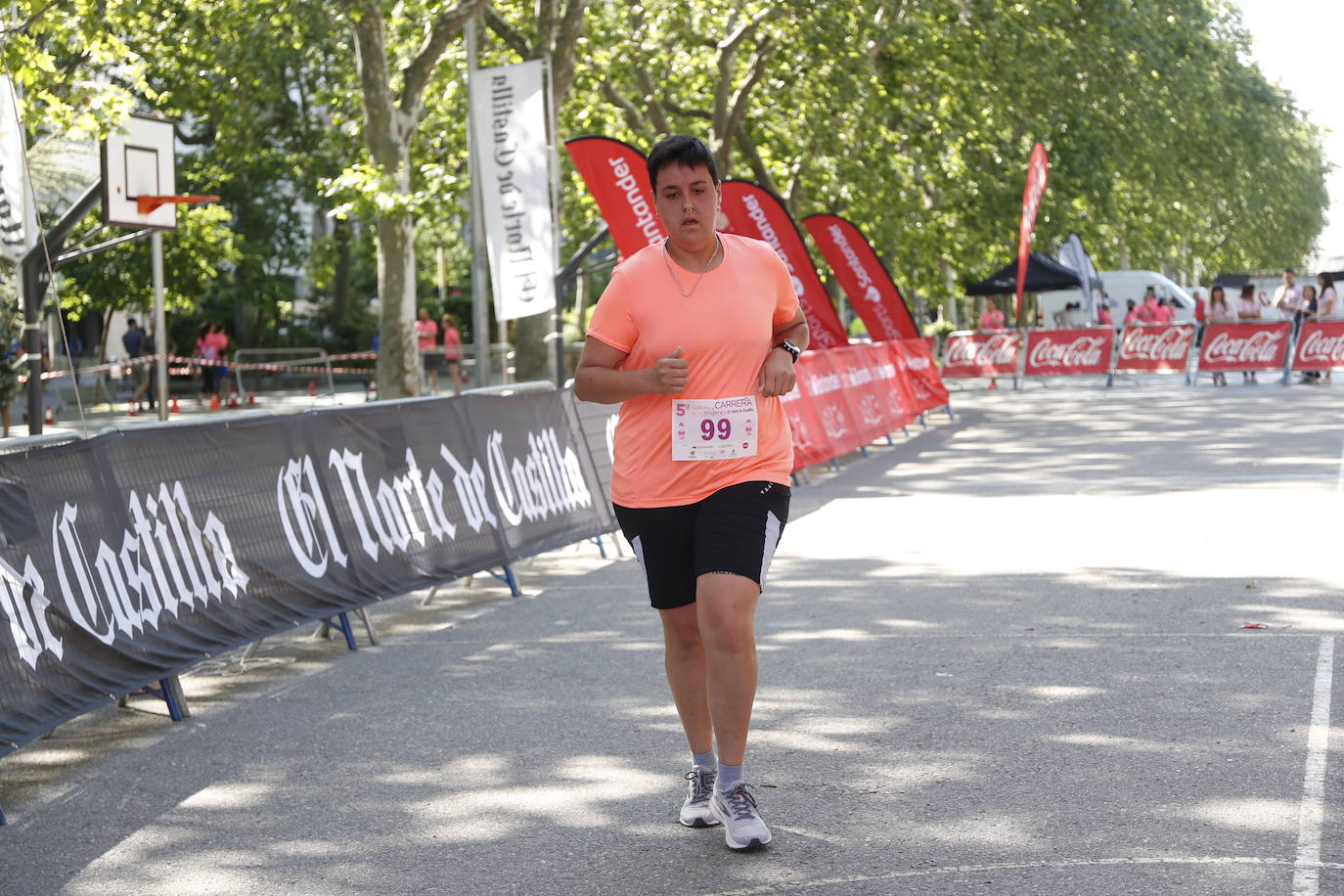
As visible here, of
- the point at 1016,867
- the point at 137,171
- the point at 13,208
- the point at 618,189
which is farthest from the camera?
the point at 137,171

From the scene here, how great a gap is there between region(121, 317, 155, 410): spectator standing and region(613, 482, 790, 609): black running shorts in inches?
1163

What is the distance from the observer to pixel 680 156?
523 centimetres

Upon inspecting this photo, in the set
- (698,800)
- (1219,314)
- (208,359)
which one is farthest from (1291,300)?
(698,800)

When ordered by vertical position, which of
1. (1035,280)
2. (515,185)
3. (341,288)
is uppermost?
(515,185)

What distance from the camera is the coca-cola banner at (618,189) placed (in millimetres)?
18203

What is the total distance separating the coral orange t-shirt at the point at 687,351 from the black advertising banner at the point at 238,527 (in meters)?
2.56

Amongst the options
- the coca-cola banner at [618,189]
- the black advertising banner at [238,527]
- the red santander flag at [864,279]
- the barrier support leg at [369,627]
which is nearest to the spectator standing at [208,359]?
the red santander flag at [864,279]

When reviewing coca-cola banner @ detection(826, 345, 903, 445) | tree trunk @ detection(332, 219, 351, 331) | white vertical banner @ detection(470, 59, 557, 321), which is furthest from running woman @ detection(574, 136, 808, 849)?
tree trunk @ detection(332, 219, 351, 331)

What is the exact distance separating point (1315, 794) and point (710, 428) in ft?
7.09

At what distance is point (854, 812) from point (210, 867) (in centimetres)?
192

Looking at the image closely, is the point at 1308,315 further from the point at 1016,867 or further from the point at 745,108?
the point at 1016,867

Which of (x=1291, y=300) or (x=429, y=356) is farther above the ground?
(x=1291, y=300)

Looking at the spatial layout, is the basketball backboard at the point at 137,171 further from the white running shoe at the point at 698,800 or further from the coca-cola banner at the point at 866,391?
the white running shoe at the point at 698,800

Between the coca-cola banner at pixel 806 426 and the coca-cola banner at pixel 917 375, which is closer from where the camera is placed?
the coca-cola banner at pixel 806 426
